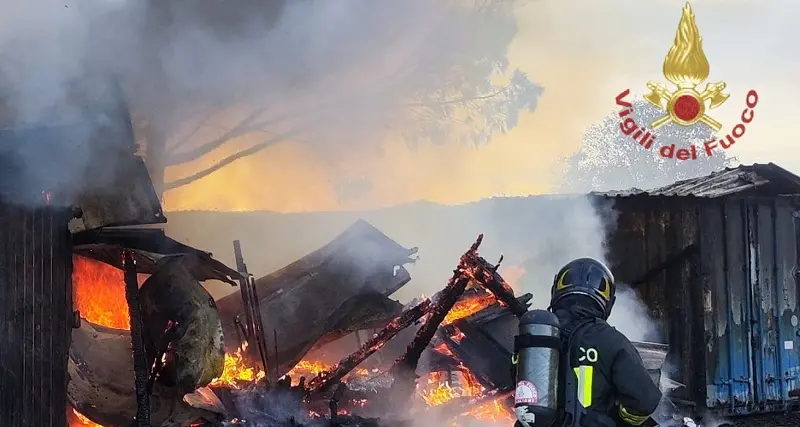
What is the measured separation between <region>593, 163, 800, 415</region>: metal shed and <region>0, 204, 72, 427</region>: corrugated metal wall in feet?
25.8

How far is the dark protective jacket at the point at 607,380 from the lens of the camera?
12.6ft

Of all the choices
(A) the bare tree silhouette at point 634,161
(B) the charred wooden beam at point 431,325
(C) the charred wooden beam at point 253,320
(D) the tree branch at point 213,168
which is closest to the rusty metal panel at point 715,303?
(B) the charred wooden beam at point 431,325

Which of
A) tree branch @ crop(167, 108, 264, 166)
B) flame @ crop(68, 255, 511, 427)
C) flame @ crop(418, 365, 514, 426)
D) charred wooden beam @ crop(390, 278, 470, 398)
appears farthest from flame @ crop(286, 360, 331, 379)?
tree branch @ crop(167, 108, 264, 166)

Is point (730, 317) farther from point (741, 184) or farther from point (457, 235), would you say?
point (457, 235)

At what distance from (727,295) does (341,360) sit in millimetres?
5635

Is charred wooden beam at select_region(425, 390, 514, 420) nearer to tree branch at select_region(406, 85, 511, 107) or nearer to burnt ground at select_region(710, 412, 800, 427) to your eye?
burnt ground at select_region(710, 412, 800, 427)

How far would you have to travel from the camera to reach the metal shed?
994cm

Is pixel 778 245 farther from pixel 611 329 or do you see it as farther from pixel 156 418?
pixel 156 418

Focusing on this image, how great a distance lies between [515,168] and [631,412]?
46.4ft

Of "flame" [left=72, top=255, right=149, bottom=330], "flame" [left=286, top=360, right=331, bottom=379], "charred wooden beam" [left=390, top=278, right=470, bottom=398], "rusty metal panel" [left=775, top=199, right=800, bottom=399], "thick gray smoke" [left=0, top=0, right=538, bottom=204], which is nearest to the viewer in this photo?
"thick gray smoke" [left=0, top=0, right=538, bottom=204]

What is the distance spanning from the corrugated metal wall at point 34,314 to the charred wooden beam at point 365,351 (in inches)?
111

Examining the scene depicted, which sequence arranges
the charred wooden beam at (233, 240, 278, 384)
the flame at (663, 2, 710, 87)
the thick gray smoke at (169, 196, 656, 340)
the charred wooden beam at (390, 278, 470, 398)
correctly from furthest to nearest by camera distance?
the flame at (663, 2, 710, 87) < the thick gray smoke at (169, 196, 656, 340) < the charred wooden beam at (390, 278, 470, 398) < the charred wooden beam at (233, 240, 278, 384)

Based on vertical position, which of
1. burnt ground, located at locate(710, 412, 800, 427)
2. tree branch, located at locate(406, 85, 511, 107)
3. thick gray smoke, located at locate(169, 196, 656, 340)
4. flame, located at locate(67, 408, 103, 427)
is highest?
tree branch, located at locate(406, 85, 511, 107)

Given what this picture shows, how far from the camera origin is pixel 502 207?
44.2 ft
